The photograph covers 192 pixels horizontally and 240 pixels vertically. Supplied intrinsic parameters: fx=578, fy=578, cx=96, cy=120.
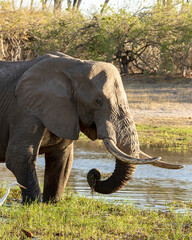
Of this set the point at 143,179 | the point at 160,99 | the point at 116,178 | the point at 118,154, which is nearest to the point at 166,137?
the point at 160,99

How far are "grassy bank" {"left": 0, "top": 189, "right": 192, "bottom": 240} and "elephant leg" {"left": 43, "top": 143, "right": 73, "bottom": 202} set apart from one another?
0.63ft

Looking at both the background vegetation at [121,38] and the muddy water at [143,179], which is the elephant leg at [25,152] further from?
the background vegetation at [121,38]

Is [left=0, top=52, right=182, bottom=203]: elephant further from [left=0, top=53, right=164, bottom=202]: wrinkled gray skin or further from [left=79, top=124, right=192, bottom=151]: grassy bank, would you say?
[left=79, top=124, right=192, bottom=151]: grassy bank

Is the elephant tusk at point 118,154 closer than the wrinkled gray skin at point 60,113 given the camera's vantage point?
Yes

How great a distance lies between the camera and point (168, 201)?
711 cm

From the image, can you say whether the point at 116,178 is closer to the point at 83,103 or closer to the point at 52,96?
the point at 83,103

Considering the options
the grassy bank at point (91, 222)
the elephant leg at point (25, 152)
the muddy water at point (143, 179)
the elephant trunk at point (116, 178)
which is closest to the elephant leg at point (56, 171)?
the grassy bank at point (91, 222)

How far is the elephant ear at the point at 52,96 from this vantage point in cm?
586

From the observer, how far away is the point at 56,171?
644cm

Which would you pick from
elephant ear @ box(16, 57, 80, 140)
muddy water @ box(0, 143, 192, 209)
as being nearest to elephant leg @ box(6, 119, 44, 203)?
elephant ear @ box(16, 57, 80, 140)

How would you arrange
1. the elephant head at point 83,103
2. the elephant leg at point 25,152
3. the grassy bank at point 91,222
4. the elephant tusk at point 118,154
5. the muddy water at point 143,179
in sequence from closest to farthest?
the grassy bank at point 91,222 → the elephant tusk at point 118,154 → the elephant head at point 83,103 → the elephant leg at point 25,152 → the muddy water at point 143,179

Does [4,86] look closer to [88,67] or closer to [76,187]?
[88,67]

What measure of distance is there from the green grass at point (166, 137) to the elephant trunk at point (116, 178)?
5559 mm

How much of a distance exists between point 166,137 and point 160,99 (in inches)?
161
